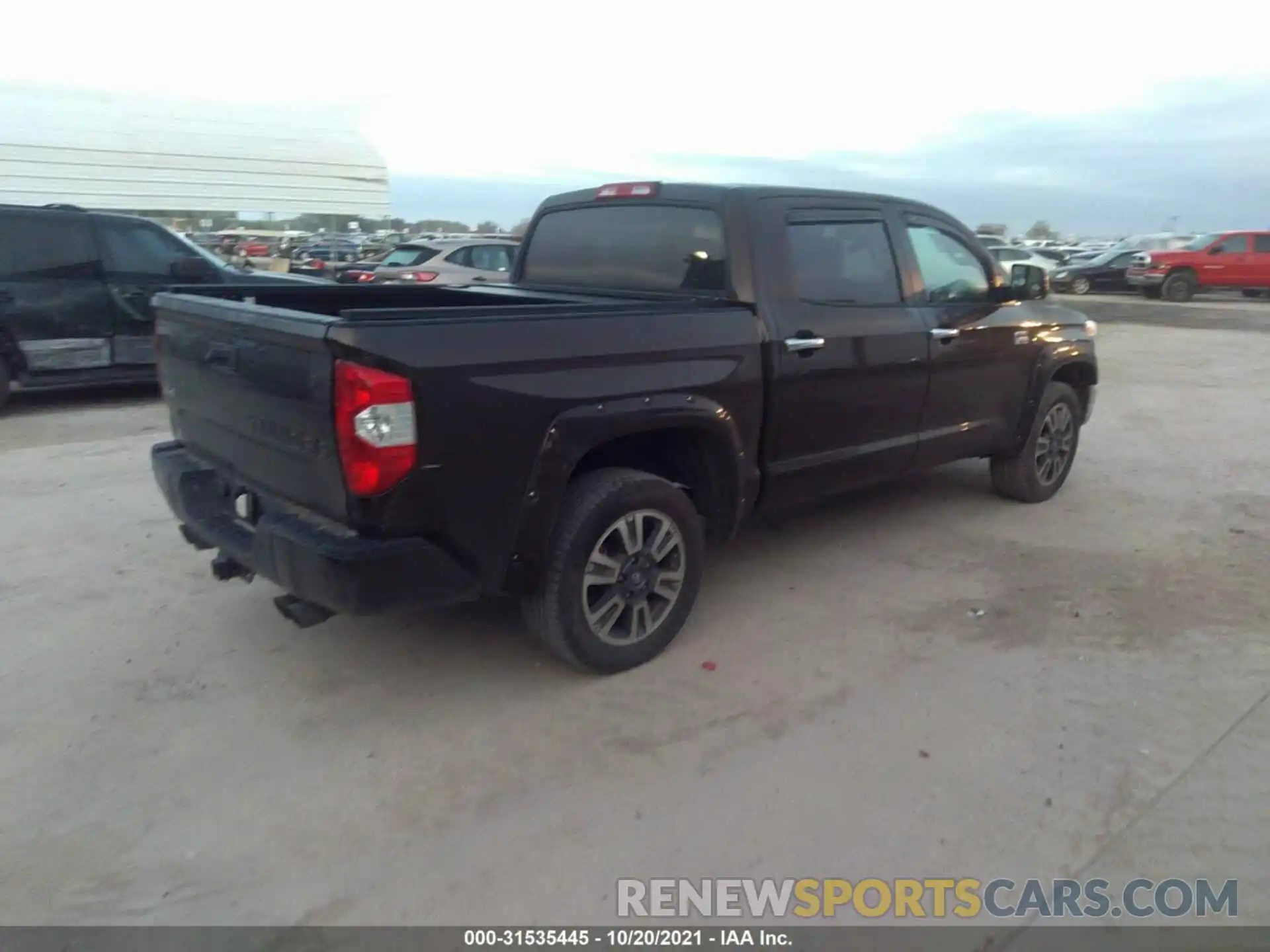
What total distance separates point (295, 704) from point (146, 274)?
7.08 m

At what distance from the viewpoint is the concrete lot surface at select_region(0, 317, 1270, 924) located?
2848mm

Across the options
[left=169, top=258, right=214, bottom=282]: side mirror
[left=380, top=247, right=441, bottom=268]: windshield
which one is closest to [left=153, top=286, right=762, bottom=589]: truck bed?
[left=169, top=258, right=214, bottom=282]: side mirror

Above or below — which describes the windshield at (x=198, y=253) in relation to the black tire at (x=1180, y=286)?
above

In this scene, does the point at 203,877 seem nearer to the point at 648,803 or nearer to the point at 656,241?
the point at 648,803

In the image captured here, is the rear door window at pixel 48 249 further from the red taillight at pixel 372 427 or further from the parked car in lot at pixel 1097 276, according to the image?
the parked car in lot at pixel 1097 276

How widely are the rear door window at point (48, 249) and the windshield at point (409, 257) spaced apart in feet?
17.4

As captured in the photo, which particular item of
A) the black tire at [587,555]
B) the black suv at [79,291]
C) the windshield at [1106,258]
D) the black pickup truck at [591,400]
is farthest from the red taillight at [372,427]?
the windshield at [1106,258]

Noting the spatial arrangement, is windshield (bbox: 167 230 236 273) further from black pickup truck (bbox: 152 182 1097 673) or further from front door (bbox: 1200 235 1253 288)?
front door (bbox: 1200 235 1253 288)

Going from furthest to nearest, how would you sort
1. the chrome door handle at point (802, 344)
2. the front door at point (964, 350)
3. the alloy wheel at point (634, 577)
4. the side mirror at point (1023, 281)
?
Result: the side mirror at point (1023, 281) < the front door at point (964, 350) < the chrome door handle at point (802, 344) < the alloy wheel at point (634, 577)

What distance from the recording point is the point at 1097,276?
91.1ft

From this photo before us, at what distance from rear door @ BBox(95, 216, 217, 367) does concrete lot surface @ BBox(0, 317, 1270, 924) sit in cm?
407

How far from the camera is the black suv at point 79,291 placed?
8.66 metres

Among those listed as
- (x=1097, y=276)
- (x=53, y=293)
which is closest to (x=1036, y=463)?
(x=53, y=293)

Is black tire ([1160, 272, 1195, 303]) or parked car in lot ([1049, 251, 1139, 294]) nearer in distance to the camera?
black tire ([1160, 272, 1195, 303])
